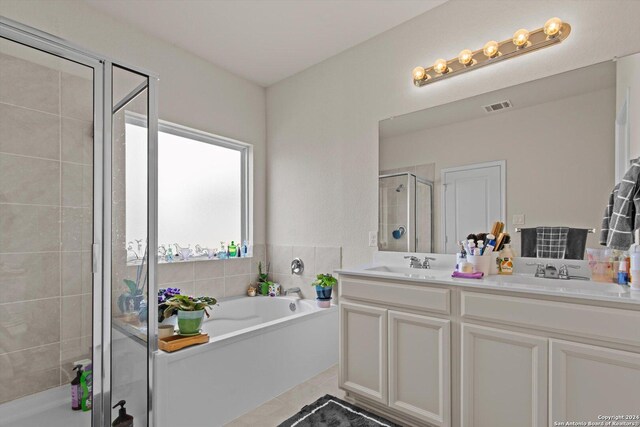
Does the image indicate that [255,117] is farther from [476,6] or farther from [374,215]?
[476,6]

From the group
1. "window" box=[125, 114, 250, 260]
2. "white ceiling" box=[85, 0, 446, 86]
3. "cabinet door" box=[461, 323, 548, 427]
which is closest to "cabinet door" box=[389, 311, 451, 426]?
Result: "cabinet door" box=[461, 323, 548, 427]

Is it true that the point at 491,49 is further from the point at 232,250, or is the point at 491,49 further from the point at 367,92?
the point at 232,250

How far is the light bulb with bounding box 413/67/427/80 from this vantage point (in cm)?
237

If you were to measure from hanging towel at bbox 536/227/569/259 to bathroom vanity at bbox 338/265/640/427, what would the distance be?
211 millimetres

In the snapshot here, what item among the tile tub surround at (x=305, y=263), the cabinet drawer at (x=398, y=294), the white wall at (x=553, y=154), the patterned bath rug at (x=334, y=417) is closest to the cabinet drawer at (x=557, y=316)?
the cabinet drawer at (x=398, y=294)

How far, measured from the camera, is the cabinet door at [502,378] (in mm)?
1442

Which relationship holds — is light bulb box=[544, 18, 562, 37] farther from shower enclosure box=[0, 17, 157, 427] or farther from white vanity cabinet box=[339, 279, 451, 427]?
shower enclosure box=[0, 17, 157, 427]

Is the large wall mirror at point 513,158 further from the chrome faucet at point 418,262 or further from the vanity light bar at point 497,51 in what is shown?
the vanity light bar at point 497,51

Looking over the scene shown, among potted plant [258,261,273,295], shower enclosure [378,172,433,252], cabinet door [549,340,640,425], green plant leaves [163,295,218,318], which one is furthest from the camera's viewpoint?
potted plant [258,261,273,295]

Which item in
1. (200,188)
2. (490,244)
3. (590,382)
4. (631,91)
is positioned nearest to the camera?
(590,382)

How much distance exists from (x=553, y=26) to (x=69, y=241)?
2.88m

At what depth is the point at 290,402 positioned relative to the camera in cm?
220

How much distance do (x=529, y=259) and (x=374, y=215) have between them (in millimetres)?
1116

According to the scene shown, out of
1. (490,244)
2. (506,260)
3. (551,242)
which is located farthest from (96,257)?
(551,242)
